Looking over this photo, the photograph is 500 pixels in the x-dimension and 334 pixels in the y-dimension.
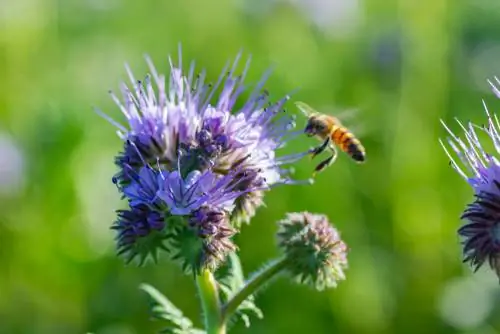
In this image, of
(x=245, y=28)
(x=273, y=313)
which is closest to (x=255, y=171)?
(x=273, y=313)

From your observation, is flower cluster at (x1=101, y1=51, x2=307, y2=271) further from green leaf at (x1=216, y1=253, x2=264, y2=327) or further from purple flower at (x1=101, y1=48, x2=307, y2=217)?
green leaf at (x1=216, y1=253, x2=264, y2=327)

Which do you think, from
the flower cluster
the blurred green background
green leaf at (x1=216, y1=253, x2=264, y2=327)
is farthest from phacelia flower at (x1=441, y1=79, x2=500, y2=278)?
the blurred green background

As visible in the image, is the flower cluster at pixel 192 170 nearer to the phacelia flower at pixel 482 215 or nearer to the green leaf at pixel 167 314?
the green leaf at pixel 167 314

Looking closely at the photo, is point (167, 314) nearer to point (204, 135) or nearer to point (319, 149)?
point (204, 135)

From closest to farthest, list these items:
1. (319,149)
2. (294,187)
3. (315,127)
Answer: (319,149) → (315,127) → (294,187)

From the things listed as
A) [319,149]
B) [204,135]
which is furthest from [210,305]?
[319,149]

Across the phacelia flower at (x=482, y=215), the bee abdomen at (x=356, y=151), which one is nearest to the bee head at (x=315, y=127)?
the bee abdomen at (x=356, y=151)
